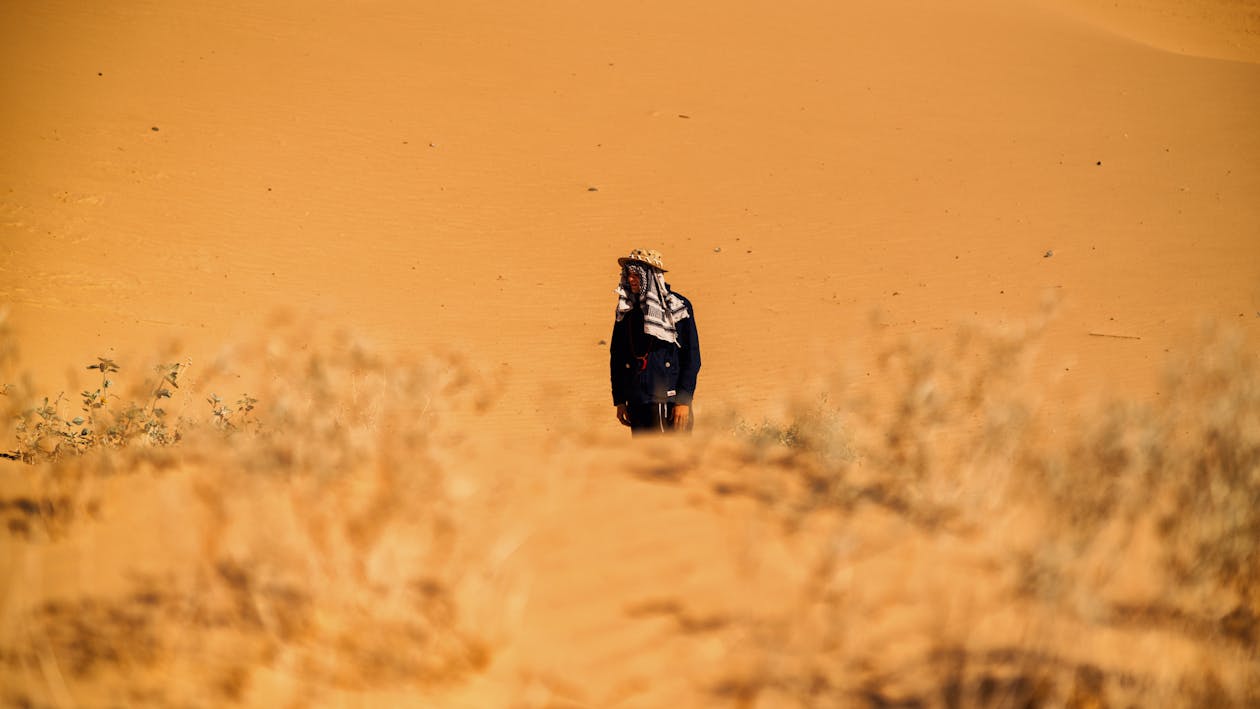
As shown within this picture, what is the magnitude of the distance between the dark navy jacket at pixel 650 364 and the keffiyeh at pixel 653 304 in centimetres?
4

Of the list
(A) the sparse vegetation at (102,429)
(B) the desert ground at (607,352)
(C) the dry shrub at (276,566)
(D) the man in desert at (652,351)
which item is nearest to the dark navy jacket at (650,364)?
(D) the man in desert at (652,351)

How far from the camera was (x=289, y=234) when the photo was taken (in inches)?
486

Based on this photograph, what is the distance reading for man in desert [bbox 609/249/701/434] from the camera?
504cm

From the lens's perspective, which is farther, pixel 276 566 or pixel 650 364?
pixel 650 364

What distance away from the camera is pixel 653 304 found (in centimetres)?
503

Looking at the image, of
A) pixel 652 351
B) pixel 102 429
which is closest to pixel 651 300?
pixel 652 351

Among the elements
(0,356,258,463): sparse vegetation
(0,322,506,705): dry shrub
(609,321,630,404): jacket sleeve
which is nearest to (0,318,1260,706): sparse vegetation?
(0,322,506,705): dry shrub

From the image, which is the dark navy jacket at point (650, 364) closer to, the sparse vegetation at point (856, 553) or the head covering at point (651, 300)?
the head covering at point (651, 300)

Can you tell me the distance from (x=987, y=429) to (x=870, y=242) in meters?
10.5

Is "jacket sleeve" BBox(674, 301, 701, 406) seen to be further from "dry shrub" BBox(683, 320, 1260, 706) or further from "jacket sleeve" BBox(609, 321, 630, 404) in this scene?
"dry shrub" BBox(683, 320, 1260, 706)

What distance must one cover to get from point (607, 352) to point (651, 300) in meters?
5.49

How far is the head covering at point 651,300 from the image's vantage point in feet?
16.4

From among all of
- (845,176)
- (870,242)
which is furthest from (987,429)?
(845,176)

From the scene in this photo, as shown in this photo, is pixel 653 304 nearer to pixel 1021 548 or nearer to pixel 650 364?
pixel 650 364
